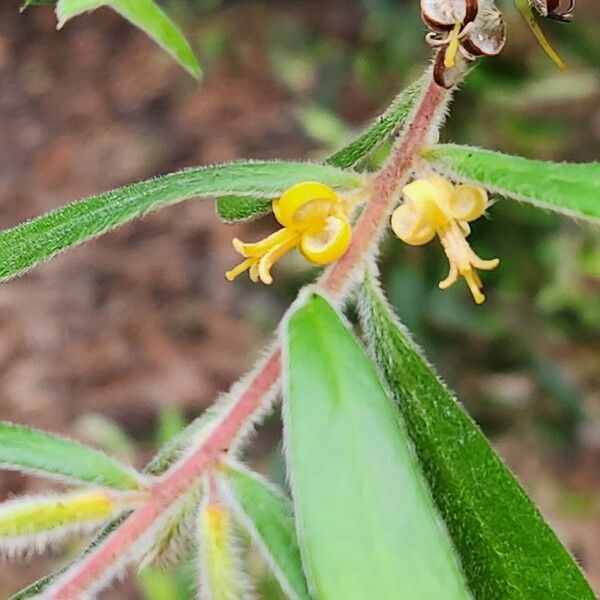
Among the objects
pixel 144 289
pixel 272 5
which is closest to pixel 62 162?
pixel 144 289

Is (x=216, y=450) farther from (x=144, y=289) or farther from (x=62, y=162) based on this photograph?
(x=62, y=162)

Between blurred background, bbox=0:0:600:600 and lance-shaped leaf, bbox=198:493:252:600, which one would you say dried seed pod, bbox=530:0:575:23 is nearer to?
lance-shaped leaf, bbox=198:493:252:600

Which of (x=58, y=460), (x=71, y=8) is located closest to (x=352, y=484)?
(x=58, y=460)

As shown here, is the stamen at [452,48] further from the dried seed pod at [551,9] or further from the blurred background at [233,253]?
the blurred background at [233,253]

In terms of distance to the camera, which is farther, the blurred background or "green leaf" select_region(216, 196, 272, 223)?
the blurred background

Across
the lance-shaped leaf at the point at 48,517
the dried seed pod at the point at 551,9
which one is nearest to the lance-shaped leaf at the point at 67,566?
the lance-shaped leaf at the point at 48,517

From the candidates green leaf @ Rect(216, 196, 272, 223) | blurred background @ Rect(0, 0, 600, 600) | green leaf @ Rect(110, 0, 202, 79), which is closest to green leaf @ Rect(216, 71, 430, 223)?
green leaf @ Rect(216, 196, 272, 223)
